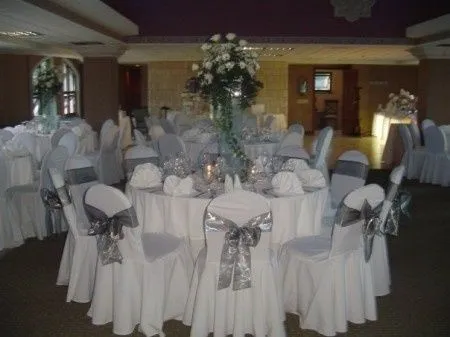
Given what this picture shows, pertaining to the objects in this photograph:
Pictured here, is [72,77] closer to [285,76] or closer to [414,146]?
[285,76]

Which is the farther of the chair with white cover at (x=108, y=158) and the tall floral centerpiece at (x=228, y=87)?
the chair with white cover at (x=108, y=158)

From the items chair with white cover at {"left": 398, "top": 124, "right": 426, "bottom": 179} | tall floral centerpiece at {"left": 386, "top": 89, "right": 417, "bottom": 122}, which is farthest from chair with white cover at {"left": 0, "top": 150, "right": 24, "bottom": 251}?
tall floral centerpiece at {"left": 386, "top": 89, "right": 417, "bottom": 122}

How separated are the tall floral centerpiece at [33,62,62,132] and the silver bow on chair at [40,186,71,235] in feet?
11.3

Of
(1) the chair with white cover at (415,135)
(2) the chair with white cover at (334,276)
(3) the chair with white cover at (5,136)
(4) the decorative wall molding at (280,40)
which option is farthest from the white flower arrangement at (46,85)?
(2) the chair with white cover at (334,276)

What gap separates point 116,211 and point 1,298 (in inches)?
60.0

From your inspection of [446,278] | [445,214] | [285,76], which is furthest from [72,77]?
[446,278]

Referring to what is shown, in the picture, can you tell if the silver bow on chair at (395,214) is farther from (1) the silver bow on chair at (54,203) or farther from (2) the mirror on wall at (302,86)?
(2) the mirror on wall at (302,86)

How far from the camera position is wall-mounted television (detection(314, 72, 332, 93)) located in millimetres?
20625

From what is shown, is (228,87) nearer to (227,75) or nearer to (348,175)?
(227,75)

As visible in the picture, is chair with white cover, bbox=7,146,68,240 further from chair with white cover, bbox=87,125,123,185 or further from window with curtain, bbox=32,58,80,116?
window with curtain, bbox=32,58,80,116

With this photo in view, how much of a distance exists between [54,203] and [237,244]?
207cm

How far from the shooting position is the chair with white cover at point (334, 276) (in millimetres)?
3887

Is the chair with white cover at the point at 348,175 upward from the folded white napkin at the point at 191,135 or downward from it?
downward

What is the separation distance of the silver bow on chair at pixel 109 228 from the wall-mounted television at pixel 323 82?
1748cm
